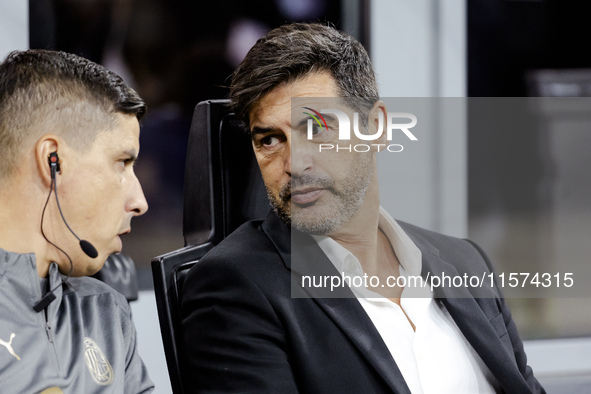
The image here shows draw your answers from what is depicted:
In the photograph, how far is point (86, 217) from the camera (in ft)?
3.34

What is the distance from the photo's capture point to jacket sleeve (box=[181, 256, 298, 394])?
1070 millimetres

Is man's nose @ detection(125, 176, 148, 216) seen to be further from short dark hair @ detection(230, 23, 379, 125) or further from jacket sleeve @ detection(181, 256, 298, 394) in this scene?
short dark hair @ detection(230, 23, 379, 125)

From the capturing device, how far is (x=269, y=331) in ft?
3.65

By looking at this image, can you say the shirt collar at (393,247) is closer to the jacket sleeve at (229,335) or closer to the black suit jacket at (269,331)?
the black suit jacket at (269,331)

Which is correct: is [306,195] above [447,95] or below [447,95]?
below

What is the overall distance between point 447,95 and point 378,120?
1044 millimetres

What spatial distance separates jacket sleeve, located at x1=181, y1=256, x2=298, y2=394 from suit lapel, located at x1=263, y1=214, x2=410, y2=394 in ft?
0.29

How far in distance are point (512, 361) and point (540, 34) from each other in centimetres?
162

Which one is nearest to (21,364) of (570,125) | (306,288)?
(306,288)

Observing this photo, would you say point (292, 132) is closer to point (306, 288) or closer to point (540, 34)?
point (306, 288)

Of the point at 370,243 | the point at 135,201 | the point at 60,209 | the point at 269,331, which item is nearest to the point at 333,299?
the point at 269,331

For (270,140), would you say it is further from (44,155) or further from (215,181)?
(44,155)

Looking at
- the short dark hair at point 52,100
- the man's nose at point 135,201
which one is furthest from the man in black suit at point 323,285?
the short dark hair at point 52,100

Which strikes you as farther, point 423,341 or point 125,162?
point 423,341
